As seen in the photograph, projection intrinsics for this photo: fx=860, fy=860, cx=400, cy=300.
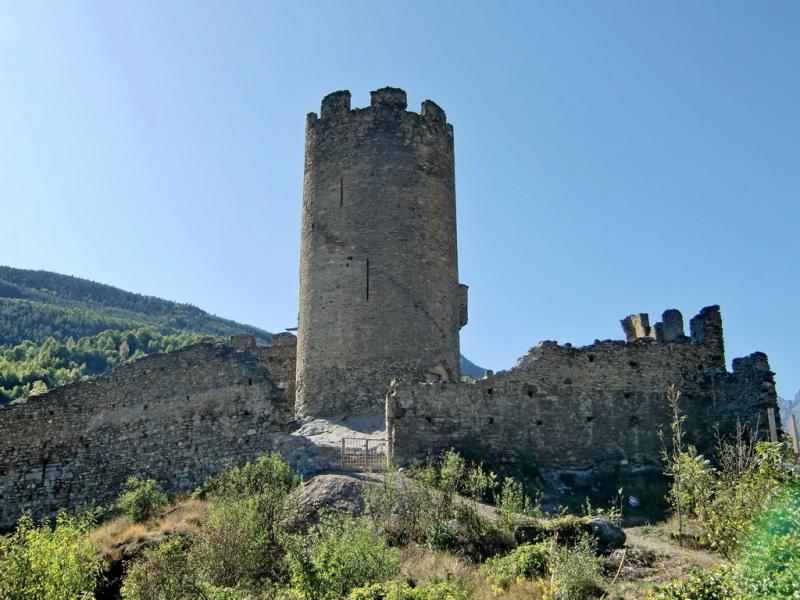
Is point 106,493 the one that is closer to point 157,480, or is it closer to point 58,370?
point 157,480

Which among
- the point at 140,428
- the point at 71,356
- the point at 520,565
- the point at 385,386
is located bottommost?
the point at 520,565

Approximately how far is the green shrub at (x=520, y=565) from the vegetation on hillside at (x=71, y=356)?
221 feet

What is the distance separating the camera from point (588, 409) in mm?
18906

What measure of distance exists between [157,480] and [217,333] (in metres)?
96.7

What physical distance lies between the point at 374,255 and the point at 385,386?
355 centimetres

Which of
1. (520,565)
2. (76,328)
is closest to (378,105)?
(520,565)

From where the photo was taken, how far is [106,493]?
66.9 feet

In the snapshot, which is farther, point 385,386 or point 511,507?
point 385,386

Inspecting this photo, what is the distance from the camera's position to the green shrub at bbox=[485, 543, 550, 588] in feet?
40.3

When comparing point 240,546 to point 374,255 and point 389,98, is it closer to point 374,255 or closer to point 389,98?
point 374,255

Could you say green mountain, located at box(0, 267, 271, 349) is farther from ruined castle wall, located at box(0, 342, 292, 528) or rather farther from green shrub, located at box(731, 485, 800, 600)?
green shrub, located at box(731, 485, 800, 600)

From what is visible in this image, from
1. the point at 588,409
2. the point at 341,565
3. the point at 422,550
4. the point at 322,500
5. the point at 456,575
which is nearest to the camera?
the point at 341,565

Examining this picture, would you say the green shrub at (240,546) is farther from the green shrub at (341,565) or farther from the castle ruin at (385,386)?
the castle ruin at (385,386)

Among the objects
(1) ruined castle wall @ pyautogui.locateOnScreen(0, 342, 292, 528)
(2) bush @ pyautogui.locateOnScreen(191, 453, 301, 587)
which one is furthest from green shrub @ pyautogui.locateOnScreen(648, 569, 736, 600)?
(1) ruined castle wall @ pyautogui.locateOnScreen(0, 342, 292, 528)
